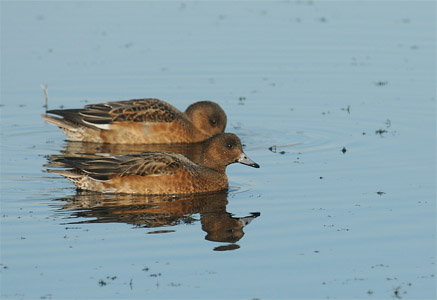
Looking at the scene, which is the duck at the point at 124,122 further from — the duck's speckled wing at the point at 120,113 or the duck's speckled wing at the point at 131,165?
the duck's speckled wing at the point at 131,165

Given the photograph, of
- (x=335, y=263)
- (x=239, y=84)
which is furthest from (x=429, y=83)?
(x=335, y=263)

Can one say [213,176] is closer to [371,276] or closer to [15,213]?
[15,213]

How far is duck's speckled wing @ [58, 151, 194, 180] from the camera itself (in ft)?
40.4

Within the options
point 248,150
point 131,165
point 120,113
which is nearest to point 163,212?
point 131,165

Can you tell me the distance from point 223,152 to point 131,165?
1327 mm

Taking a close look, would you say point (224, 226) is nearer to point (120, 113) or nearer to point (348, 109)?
point (120, 113)

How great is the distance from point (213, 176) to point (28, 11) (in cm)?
1492

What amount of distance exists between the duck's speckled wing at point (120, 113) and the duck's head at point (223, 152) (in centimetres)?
336

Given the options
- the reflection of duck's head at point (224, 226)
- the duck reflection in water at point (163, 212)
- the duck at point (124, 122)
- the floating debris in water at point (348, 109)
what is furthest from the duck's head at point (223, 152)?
the floating debris in water at point (348, 109)

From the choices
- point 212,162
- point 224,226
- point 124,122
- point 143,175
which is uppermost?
point 124,122

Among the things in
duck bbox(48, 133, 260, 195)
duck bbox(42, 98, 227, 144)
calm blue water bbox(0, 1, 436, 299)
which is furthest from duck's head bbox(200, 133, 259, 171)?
duck bbox(42, 98, 227, 144)

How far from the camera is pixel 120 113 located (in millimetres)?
16203

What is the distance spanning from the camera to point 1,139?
15.5 meters

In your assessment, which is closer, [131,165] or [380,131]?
[131,165]
